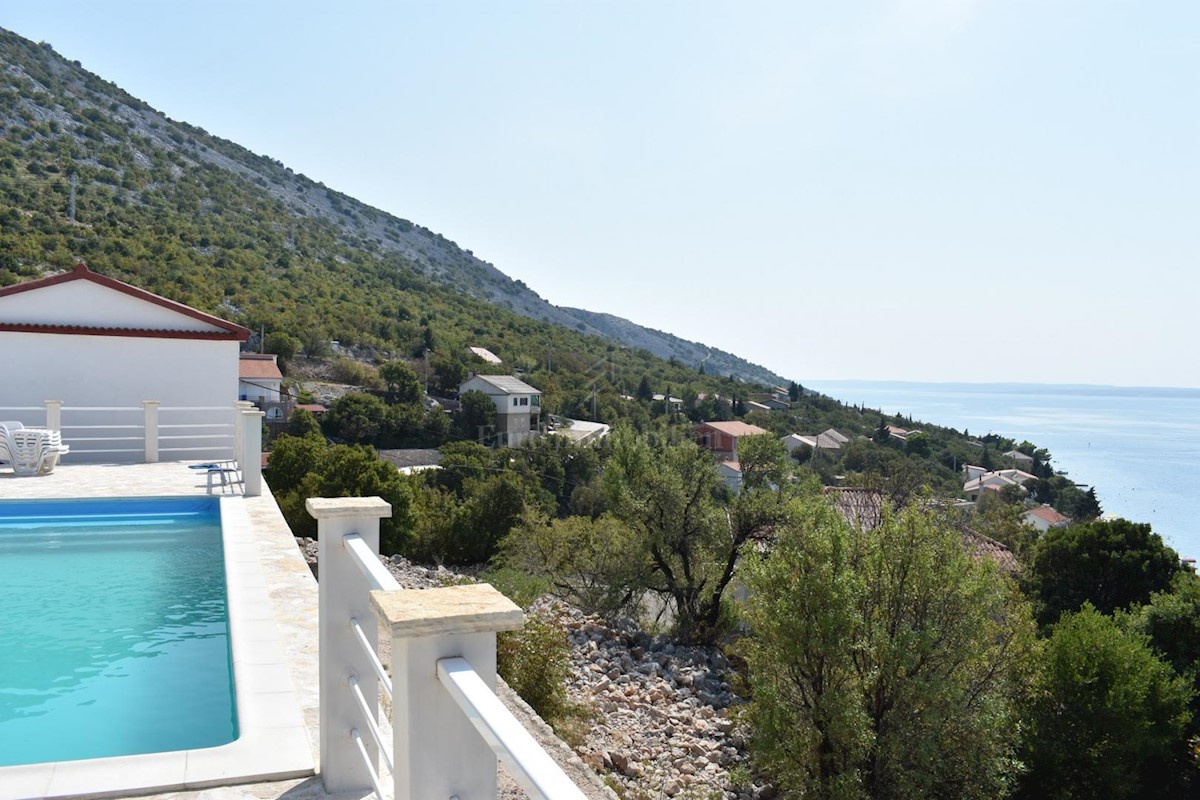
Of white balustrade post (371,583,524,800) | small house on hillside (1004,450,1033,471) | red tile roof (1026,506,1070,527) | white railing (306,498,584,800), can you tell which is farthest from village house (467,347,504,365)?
white balustrade post (371,583,524,800)

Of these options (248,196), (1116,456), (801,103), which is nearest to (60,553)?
(801,103)

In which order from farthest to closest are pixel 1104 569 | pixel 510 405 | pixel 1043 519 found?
pixel 510 405 → pixel 1043 519 → pixel 1104 569

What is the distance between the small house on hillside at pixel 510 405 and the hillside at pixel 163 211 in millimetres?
8347

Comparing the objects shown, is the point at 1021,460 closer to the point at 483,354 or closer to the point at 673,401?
the point at 673,401

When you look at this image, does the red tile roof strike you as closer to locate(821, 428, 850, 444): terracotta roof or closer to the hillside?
locate(821, 428, 850, 444): terracotta roof

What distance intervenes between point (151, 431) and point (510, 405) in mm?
41619

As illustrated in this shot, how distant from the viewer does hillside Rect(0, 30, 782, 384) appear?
42.5m

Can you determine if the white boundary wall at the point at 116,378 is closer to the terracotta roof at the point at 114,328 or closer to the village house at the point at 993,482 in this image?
the terracotta roof at the point at 114,328

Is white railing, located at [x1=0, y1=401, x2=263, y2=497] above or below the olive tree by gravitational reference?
above

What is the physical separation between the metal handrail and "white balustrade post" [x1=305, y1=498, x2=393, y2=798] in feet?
4.32

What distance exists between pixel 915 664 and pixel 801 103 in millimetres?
11322

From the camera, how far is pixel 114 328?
38.4ft

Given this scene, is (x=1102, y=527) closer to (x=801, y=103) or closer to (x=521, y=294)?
(x=801, y=103)

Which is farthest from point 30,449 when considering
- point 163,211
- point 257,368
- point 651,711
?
point 163,211
